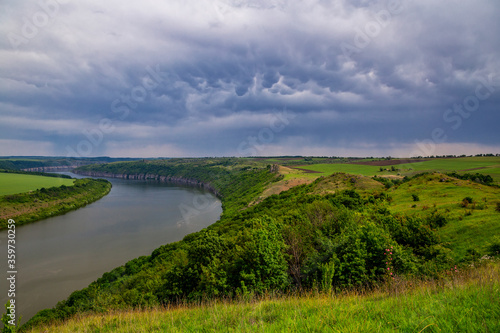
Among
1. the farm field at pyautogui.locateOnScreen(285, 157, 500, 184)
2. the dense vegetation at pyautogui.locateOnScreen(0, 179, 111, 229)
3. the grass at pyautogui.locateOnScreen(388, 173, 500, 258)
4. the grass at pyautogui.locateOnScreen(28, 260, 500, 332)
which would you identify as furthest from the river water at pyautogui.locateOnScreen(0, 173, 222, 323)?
the farm field at pyautogui.locateOnScreen(285, 157, 500, 184)

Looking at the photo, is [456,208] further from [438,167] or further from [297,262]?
[438,167]

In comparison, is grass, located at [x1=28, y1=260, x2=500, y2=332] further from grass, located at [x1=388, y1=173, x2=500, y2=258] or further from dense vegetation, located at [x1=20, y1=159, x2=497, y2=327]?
grass, located at [x1=388, y1=173, x2=500, y2=258]

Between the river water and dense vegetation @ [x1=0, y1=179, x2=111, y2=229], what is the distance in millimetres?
3934

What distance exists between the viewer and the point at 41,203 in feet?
236

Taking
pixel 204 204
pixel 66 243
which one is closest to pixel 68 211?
pixel 66 243

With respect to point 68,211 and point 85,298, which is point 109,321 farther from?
point 68,211

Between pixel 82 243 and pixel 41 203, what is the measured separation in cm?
3985

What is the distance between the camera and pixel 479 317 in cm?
331

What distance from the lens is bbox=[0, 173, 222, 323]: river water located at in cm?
3045

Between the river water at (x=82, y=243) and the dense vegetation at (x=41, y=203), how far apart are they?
3934 mm

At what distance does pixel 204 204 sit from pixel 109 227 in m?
37.7

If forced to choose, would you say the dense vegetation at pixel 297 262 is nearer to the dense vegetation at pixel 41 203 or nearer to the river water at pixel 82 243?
the river water at pixel 82 243

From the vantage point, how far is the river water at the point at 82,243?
3045cm

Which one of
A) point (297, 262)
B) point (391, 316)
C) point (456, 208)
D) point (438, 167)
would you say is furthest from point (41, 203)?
point (438, 167)
